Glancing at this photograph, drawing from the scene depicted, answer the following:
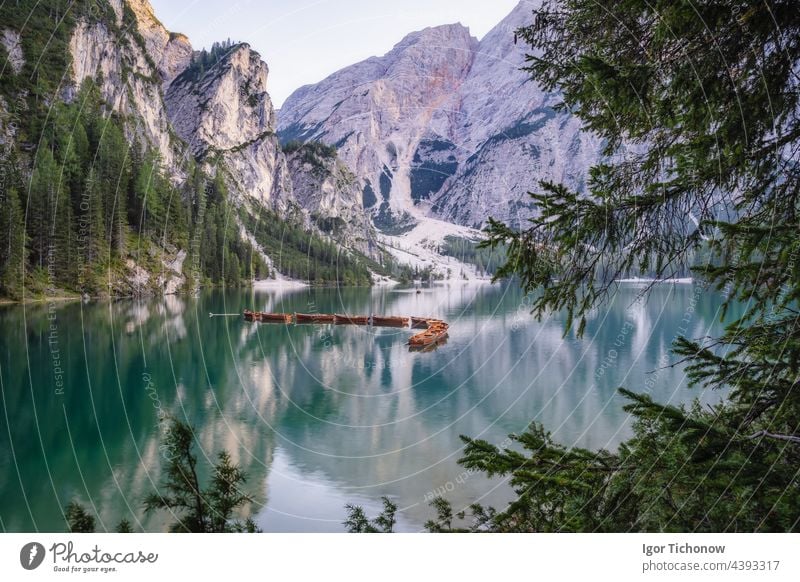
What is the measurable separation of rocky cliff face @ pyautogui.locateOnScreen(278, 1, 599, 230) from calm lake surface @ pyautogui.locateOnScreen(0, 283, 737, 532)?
3881 mm

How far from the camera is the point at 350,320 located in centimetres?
2031

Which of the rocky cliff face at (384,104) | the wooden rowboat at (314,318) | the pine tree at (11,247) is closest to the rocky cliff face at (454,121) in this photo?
the rocky cliff face at (384,104)

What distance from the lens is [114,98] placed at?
97.7 feet

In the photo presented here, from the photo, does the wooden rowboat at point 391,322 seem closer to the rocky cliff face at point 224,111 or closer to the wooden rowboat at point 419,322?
Result: the wooden rowboat at point 419,322

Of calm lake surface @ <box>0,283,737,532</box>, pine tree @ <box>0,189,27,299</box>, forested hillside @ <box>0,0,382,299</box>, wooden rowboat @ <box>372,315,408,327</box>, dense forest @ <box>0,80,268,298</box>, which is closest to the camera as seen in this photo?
calm lake surface @ <box>0,283,737,532</box>

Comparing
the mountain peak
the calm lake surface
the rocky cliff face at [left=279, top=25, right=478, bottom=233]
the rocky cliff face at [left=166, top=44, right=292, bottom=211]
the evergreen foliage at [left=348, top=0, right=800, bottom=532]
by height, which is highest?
the rocky cliff face at [left=166, top=44, right=292, bottom=211]

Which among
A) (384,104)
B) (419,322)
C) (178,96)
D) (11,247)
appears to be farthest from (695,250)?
(178,96)

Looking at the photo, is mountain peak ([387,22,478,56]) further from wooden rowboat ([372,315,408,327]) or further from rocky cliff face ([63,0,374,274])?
rocky cliff face ([63,0,374,274])

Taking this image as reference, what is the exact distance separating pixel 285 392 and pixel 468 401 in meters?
3.95

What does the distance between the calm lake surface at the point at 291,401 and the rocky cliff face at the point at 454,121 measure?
12.7ft

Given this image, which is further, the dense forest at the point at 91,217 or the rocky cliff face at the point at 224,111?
the rocky cliff face at the point at 224,111

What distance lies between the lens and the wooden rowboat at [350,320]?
20250 millimetres

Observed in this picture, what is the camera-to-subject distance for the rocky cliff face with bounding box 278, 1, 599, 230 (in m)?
9.62

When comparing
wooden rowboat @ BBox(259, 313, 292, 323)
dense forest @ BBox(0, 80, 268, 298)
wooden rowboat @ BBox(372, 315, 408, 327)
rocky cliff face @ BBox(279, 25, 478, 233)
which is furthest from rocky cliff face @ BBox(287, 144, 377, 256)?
rocky cliff face @ BBox(279, 25, 478, 233)
